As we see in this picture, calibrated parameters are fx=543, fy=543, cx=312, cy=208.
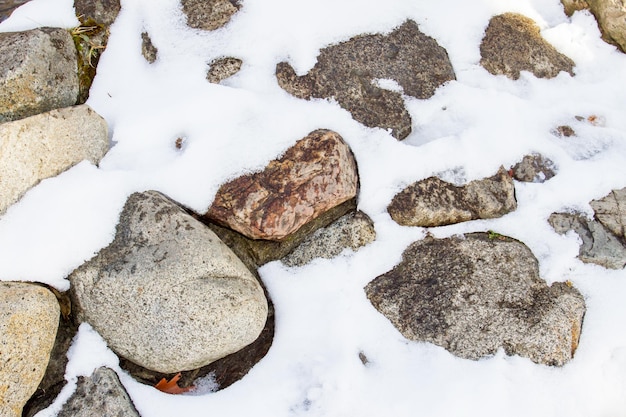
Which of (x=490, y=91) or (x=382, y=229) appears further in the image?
(x=490, y=91)

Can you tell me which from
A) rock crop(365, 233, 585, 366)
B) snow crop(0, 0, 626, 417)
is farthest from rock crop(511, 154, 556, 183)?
rock crop(365, 233, 585, 366)

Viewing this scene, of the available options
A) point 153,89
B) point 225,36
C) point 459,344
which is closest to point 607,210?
point 459,344

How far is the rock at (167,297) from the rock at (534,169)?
84.0 inches

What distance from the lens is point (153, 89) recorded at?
4.17 meters

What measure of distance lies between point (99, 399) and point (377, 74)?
9.94ft

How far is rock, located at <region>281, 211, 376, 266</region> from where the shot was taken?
3.80 m

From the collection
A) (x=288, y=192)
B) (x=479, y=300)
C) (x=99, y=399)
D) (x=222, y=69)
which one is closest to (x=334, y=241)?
(x=288, y=192)

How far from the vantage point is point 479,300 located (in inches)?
139

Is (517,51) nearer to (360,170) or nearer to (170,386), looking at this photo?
(360,170)

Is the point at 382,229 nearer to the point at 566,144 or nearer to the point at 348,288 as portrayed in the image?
the point at 348,288

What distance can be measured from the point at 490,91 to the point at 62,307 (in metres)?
3.51

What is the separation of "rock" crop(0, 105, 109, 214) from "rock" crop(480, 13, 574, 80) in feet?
10.3

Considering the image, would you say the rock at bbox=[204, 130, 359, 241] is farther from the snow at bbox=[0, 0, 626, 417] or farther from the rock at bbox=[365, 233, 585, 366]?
the rock at bbox=[365, 233, 585, 366]

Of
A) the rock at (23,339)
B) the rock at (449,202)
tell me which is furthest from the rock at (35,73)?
the rock at (449,202)
